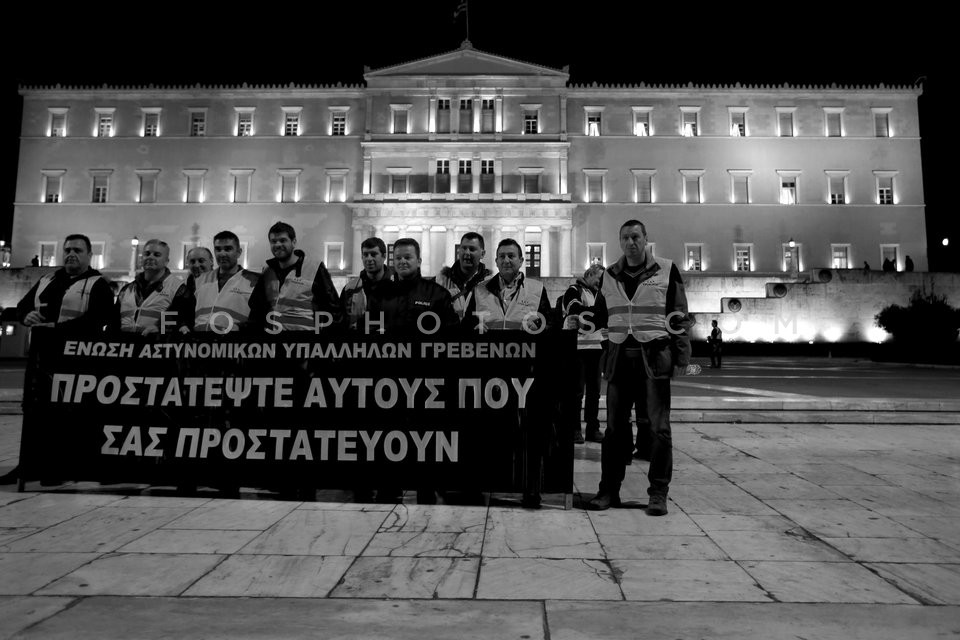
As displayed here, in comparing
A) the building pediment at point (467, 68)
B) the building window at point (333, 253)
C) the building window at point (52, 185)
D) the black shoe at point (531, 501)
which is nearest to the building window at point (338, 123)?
the building pediment at point (467, 68)

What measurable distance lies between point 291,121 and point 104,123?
1270 centimetres

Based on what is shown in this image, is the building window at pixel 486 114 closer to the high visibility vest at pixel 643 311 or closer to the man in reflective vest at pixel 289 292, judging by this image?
the man in reflective vest at pixel 289 292

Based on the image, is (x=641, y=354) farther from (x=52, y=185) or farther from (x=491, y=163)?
(x=52, y=185)

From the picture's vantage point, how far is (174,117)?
1625 inches

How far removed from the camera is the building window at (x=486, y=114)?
40000mm

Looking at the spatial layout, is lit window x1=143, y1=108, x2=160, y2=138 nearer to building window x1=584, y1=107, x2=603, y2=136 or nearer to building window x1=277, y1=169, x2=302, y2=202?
building window x1=277, y1=169, x2=302, y2=202

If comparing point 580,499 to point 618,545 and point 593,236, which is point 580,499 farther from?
point 593,236

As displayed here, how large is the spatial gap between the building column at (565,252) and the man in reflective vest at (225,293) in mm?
34187

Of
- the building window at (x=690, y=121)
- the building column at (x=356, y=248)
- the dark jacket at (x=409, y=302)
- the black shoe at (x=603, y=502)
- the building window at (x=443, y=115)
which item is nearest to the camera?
the black shoe at (x=603, y=502)

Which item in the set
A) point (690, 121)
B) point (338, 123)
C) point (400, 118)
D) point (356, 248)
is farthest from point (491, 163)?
point (690, 121)

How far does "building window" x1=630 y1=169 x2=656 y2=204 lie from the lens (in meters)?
40.2

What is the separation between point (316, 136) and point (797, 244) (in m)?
32.2

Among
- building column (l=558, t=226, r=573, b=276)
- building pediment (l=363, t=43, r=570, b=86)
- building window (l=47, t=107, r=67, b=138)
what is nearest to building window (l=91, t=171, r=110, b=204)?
building window (l=47, t=107, r=67, b=138)

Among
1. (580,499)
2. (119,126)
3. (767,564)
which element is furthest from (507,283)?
(119,126)
